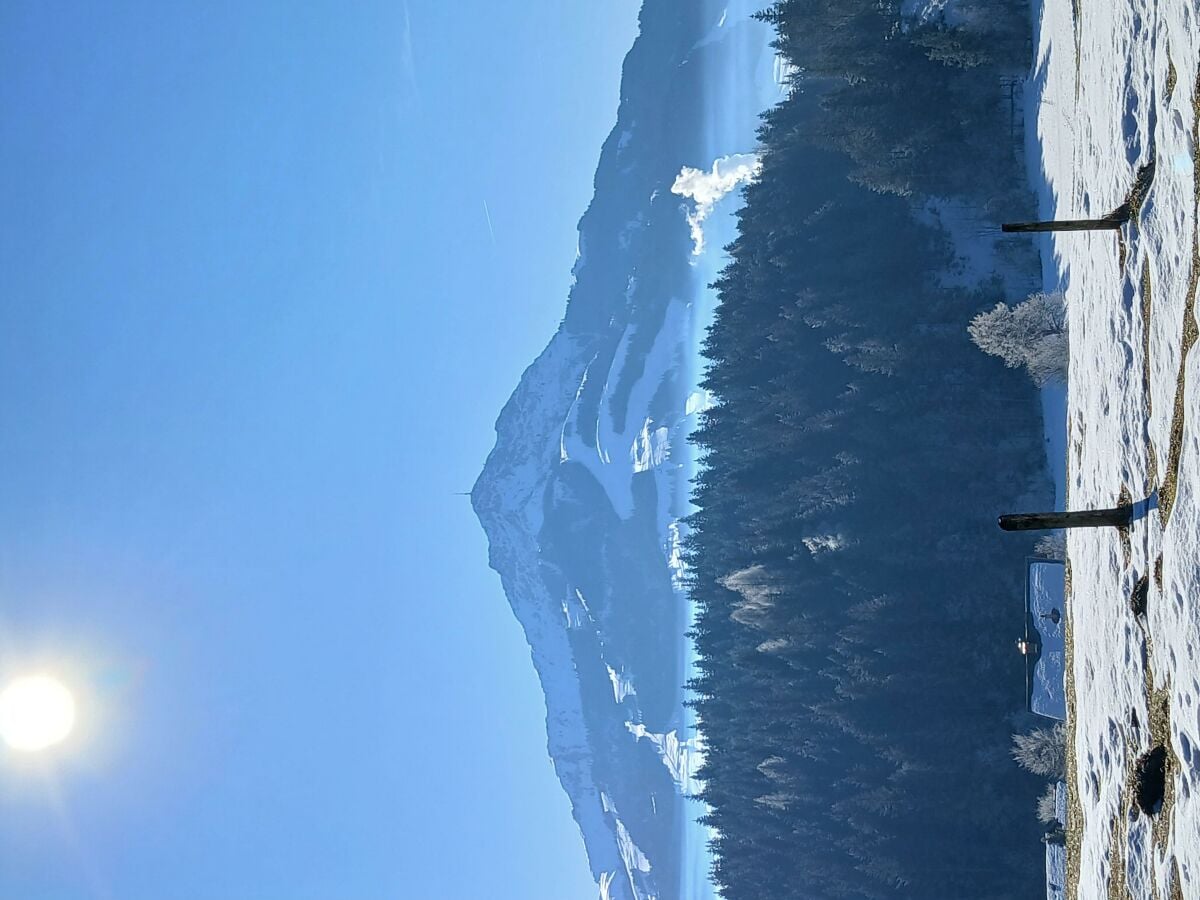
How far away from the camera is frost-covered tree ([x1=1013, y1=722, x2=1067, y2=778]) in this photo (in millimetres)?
42531

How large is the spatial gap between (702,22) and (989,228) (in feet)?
373

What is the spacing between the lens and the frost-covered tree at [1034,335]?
1560 inches

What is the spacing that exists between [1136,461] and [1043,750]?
41214 mm

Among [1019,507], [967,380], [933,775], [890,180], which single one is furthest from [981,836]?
[890,180]

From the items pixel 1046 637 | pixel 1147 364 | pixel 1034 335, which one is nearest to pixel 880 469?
pixel 1034 335

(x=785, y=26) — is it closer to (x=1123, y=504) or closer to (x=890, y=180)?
(x=890, y=180)

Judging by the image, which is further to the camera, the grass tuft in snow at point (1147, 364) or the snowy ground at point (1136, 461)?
the grass tuft in snow at point (1147, 364)

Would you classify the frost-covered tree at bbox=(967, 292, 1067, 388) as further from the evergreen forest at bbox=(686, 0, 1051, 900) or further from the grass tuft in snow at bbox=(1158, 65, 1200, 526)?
the grass tuft in snow at bbox=(1158, 65, 1200, 526)

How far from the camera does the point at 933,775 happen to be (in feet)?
174

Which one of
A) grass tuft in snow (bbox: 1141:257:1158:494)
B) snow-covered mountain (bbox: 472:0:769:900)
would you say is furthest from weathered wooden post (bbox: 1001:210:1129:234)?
snow-covered mountain (bbox: 472:0:769:900)

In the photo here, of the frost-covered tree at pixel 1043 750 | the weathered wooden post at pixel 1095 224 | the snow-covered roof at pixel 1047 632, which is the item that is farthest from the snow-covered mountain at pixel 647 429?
the weathered wooden post at pixel 1095 224

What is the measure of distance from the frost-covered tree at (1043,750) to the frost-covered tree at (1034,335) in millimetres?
15755

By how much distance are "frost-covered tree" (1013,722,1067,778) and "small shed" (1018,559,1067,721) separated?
408 inches

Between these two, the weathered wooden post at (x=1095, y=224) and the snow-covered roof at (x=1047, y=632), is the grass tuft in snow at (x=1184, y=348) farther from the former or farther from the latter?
the snow-covered roof at (x=1047, y=632)
